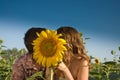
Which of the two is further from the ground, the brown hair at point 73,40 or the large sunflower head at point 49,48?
the brown hair at point 73,40

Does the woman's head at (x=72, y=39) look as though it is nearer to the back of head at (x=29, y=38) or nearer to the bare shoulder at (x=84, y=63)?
the bare shoulder at (x=84, y=63)

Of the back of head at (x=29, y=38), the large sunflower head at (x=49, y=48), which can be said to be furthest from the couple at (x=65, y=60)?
the large sunflower head at (x=49, y=48)

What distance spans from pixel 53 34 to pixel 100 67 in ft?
14.7

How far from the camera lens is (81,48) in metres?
3.38

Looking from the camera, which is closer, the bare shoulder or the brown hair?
the brown hair

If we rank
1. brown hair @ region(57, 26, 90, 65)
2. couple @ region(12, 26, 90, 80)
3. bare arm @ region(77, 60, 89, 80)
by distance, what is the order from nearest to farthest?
couple @ region(12, 26, 90, 80)
brown hair @ region(57, 26, 90, 65)
bare arm @ region(77, 60, 89, 80)

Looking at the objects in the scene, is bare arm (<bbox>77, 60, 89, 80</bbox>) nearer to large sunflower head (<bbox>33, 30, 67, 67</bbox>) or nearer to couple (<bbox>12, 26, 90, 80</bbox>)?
couple (<bbox>12, 26, 90, 80</bbox>)

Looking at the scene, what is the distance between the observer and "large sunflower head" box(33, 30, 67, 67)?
70.2 inches

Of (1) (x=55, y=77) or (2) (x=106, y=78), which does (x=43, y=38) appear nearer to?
(1) (x=55, y=77)

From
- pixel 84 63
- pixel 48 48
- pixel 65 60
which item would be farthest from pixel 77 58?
pixel 48 48

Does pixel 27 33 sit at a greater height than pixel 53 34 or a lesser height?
greater

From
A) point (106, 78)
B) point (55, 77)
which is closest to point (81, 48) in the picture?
point (55, 77)

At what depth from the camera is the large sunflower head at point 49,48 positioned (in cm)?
178

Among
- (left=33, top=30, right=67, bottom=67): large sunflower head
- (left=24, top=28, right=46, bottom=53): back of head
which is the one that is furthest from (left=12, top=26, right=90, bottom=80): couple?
(left=33, top=30, right=67, bottom=67): large sunflower head
